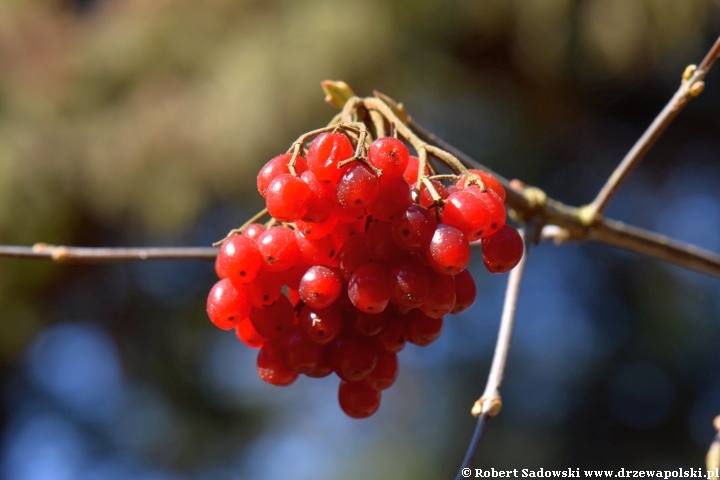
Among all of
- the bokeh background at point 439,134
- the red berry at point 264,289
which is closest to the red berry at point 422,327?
the red berry at point 264,289

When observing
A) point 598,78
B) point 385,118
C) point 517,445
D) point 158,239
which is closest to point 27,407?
point 158,239

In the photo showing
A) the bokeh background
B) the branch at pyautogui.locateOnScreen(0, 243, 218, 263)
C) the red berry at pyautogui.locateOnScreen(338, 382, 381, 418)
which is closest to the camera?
the red berry at pyautogui.locateOnScreen(338, 382, 381, 418)

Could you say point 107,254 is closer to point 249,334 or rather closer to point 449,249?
point 249,334

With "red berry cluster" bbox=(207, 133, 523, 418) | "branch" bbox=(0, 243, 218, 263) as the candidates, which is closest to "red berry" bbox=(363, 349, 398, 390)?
"red berry cluster" bbox=(207, 133, 523, 418)

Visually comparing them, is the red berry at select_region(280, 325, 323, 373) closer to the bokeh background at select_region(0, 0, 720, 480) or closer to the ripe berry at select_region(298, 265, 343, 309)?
the ripe berry at select_region(298, 265, 343, 309)

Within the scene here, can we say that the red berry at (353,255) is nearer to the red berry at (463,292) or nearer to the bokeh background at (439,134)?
the red berry at (463,292)

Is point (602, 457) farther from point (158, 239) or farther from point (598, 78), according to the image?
point (158, 239)

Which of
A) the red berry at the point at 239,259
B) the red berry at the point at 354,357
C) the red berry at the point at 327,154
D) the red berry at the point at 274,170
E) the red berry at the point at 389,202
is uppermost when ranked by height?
the red berry at the point at 327,154
